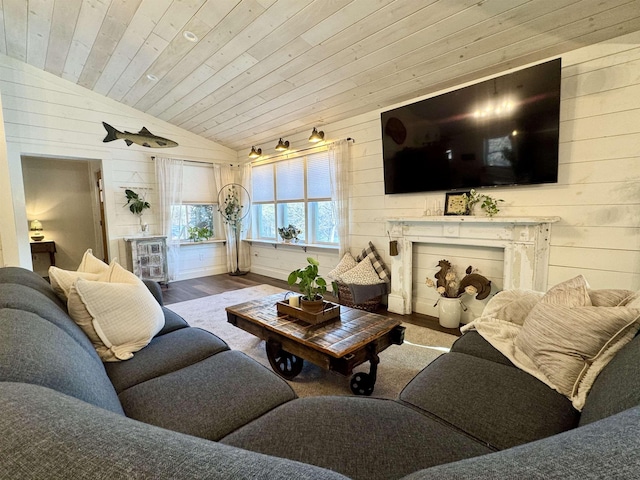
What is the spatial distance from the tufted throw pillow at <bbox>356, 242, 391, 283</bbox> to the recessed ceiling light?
2887 millimetres

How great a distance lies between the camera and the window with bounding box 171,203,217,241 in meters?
5.36

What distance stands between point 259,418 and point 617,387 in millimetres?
1161

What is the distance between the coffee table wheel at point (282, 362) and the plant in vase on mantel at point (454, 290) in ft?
5.32

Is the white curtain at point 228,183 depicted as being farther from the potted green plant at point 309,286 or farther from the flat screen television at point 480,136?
the potted green plant at point 309,286

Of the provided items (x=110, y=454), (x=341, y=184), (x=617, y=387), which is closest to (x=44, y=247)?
(x=341, y=184)

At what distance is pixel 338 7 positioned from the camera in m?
2.23

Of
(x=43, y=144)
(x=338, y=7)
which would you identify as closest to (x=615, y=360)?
(x=338, y=7)

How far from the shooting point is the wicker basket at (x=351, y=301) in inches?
140

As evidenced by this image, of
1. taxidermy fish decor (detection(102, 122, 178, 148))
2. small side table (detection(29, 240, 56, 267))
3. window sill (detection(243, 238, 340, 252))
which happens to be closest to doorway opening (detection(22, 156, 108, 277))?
small side table (detection(29, 240, 56, 267))

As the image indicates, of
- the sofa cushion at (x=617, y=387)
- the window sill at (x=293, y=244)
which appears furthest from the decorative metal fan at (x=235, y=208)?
the sofa cushion at (x=617, y=387)

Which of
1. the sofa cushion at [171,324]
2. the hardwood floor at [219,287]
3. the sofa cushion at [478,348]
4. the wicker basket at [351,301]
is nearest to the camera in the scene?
the sofa cushion at [478,348]

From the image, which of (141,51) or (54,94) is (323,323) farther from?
(54,94)

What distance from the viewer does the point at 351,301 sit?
11.6 ft

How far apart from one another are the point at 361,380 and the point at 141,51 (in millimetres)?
3841
